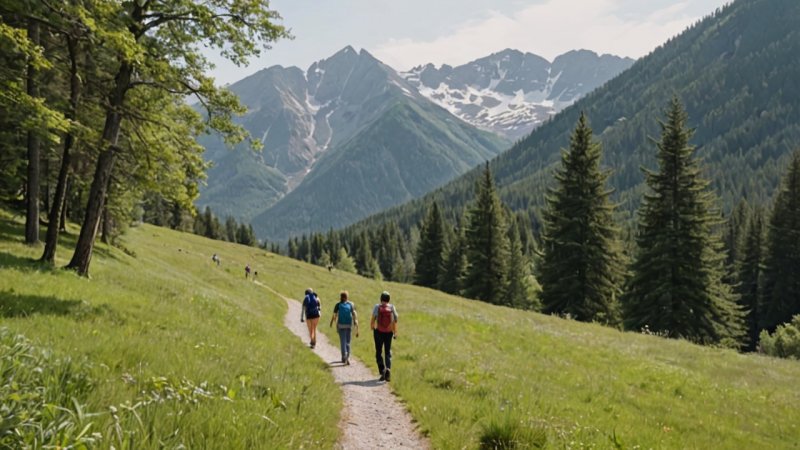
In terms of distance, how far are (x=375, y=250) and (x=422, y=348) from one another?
421 ft

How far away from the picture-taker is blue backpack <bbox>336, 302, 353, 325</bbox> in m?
15.6

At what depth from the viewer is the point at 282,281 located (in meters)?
51.3

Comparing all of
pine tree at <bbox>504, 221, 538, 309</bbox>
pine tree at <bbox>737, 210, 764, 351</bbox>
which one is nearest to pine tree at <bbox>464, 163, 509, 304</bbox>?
pine tree at <bbox>504, 221, 538, 309</bbox>

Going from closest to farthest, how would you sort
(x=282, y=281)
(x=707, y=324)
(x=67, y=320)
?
(x=67, y=320)
(x=707, y=324)
(x=282, y=281)

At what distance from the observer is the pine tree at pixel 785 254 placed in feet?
176

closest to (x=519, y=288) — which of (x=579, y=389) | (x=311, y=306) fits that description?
(x=311, y=306)

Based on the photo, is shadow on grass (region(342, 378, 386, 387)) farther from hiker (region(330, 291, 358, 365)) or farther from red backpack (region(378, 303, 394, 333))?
hiker (region(330, 291, 358, 365))

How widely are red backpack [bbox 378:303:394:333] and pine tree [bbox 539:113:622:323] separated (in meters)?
30.7

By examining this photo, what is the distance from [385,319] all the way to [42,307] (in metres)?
8.39

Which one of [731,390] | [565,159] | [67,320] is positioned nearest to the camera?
[67,320]

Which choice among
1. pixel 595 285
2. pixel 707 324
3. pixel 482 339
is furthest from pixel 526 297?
pixel 482 339

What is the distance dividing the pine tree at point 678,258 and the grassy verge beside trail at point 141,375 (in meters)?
31.3

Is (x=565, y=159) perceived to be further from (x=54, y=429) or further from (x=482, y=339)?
(x=54, y=429)

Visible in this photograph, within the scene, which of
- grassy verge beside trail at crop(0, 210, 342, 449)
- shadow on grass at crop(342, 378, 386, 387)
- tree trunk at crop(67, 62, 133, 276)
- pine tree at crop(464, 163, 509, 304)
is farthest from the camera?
Result: pine tree at crop(464, 163, 509, 304)
